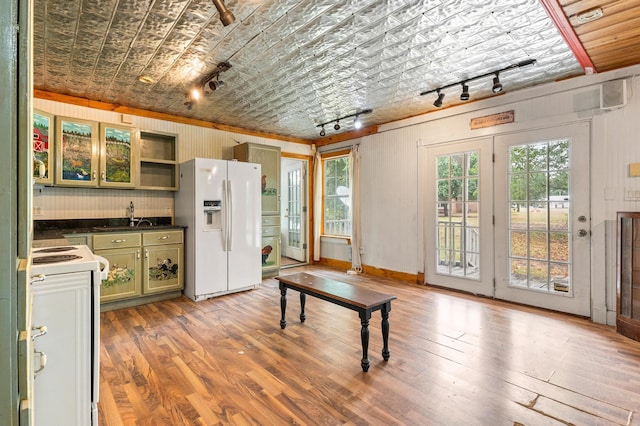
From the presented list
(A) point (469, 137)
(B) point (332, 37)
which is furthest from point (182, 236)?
(A) point (469, 137)

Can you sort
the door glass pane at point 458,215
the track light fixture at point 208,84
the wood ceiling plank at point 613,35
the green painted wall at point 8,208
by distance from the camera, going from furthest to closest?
the door glass pane at point 458,215 → the track light fixture at point 208,84 → the wood ceiling plank at point 613,35 → the green painted wall at point 8,208

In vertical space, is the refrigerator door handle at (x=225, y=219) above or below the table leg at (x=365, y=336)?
above

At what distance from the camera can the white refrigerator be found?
4.09 m

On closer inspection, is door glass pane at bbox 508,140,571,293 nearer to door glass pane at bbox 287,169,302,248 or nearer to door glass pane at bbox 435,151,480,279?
door glass pane at bbox 435,151,480,279

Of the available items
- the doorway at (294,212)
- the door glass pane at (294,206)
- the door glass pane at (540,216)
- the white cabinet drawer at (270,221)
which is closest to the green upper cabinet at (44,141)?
the white cabinet drawer at (270,221)

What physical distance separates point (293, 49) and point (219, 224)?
254 centimetres

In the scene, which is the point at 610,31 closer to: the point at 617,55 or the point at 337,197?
the point at 617,55

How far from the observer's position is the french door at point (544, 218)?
132 inches

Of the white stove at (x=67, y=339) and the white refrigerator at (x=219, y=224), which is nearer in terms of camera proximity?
the white stove at (x=67, y=339)

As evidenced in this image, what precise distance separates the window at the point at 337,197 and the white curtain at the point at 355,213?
23 centimetres

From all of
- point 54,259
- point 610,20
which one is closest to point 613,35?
point 610,20

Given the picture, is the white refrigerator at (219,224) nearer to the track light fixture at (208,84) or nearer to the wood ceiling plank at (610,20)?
the track light fixture at (208,84)

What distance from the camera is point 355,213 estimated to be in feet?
19.0

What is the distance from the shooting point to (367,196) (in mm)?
5664
